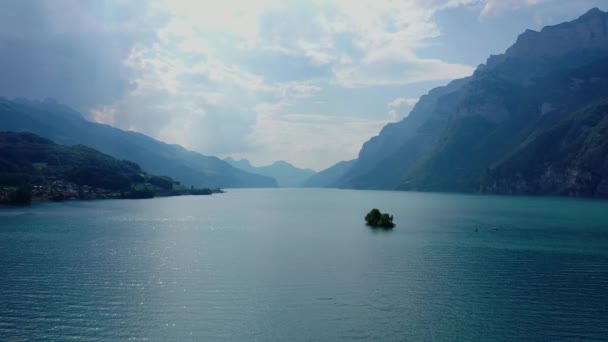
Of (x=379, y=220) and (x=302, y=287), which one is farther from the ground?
(x=379, y=220)

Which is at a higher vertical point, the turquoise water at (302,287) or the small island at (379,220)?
the small island at (379,220)

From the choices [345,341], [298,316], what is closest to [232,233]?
[298,316]

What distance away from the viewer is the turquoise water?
46.6 metres

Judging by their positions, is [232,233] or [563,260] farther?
[232,233]

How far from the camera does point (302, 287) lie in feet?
209

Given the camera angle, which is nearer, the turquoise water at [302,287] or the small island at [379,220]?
the turquoise water at [302,287]

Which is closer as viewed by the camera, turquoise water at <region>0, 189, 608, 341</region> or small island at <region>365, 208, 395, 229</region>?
turquoise water at <region>0, 189, 608, 341</region>

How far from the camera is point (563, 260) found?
83.2m

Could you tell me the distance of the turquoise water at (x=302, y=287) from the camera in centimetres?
4662

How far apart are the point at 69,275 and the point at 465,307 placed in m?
56.3

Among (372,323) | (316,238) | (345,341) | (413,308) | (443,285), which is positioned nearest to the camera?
(345,341)

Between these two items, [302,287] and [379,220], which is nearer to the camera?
[302,287]

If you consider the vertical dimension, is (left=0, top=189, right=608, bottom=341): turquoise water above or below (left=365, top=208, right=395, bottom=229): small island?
below

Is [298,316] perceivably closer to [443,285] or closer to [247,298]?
[247,298]
